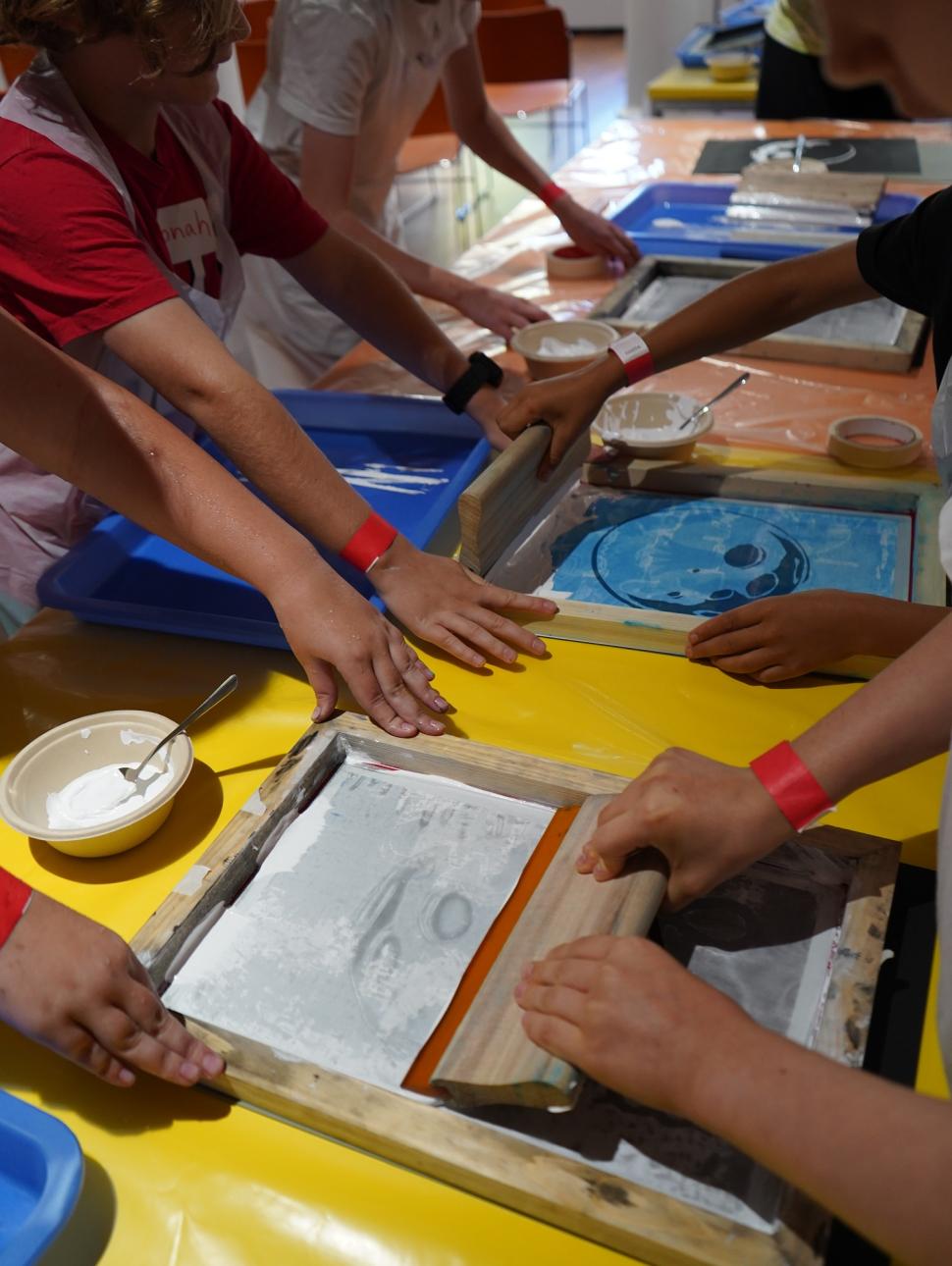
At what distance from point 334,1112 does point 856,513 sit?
42.0 inches

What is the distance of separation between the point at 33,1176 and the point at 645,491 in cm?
114

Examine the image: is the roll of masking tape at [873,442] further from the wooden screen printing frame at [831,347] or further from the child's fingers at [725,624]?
the child's fingers at [725,624]

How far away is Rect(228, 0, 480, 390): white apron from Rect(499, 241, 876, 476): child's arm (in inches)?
32.5

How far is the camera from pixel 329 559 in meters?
1.38

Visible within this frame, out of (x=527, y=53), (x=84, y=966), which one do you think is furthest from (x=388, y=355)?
(x=527, y=53)

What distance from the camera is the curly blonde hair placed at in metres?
1.17

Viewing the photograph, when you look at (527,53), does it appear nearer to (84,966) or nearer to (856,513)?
(856,513)

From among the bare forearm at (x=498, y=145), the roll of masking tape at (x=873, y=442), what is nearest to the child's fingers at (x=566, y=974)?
the roll of masking tape at (x=873, y=442)

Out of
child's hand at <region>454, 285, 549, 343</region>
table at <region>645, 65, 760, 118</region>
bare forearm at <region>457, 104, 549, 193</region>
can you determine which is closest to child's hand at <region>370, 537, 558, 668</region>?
child's hand at <region>454, 285, 549, 343</region>

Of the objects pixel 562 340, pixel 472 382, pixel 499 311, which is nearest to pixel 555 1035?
→ pixel 472 382

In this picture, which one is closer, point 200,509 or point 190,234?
point 200,509

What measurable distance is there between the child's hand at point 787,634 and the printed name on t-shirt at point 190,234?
3.21 ft

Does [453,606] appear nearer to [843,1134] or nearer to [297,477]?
[297,477]

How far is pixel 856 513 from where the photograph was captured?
1408mm
